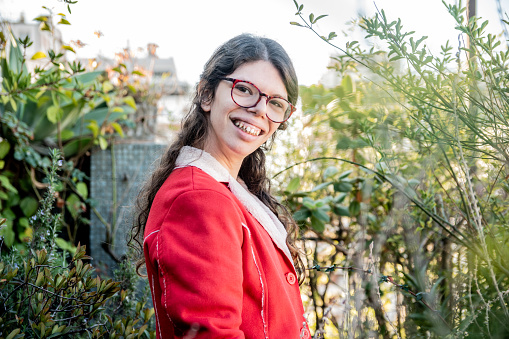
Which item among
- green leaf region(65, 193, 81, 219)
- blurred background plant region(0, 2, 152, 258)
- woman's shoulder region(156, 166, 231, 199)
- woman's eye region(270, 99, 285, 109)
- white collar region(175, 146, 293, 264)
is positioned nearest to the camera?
woman's shoulder region(156, 166, 231, 199)

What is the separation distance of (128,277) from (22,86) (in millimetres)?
1062

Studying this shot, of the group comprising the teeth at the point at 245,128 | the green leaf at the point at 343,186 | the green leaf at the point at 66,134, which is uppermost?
the teeth at the point at 245,128

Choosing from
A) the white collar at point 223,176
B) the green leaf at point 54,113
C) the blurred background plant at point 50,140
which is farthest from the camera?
the green leaf at point 54,113

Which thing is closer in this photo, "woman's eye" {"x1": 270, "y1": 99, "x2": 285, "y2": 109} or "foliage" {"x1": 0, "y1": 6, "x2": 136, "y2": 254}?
"woman's eye" {"x1": 270, "y1": 99, "x2": 285, "y2": 109}

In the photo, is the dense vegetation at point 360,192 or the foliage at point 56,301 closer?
the dense vegetation at point 360,192

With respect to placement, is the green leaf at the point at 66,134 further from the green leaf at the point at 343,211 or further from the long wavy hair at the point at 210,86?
the green leaf at the point at 343,211

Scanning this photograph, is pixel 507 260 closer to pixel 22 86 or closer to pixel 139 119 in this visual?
pixel 22 86

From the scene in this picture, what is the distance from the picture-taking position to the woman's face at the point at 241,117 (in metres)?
1.40

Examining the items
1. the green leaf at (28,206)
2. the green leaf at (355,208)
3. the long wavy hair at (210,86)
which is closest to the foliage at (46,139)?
the green leaf at (28,206)

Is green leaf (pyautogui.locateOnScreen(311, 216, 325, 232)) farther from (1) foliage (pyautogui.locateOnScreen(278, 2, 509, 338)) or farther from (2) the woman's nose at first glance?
(2) the woman's nose

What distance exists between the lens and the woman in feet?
3.24

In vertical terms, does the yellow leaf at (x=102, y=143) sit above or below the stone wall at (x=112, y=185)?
above

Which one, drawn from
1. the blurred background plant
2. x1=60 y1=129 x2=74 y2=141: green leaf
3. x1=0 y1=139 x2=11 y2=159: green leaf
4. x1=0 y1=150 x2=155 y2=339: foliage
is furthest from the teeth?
x1=60 y1=129 x2=74 y2=141: green leaf

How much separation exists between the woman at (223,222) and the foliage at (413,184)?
8.1 inches
